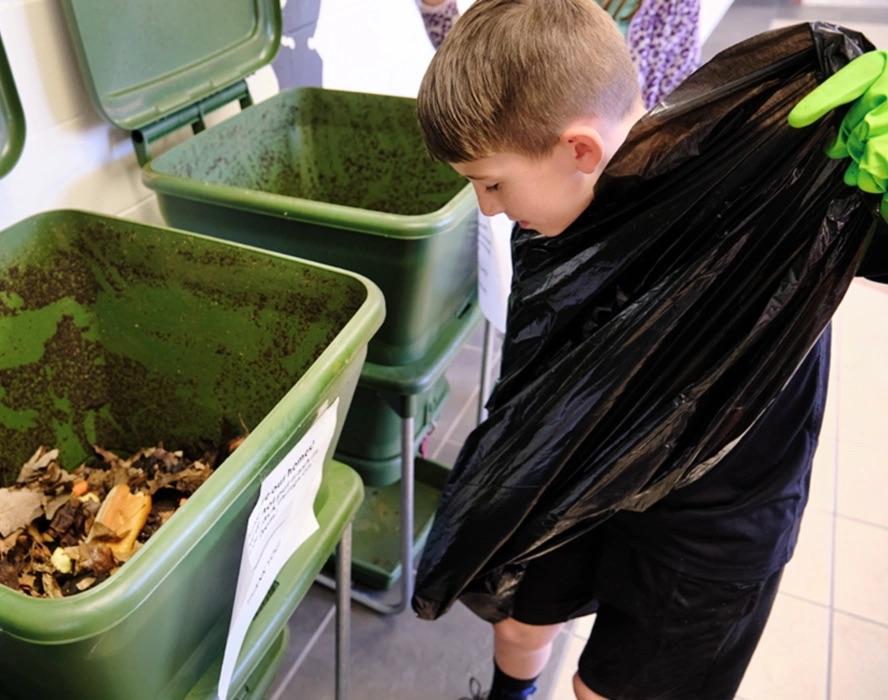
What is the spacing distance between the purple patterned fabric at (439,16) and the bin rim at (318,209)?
0.47 meters

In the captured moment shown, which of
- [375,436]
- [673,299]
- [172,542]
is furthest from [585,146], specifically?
[375,436]

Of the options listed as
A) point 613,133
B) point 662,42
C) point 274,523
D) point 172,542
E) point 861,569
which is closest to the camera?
point 172,542

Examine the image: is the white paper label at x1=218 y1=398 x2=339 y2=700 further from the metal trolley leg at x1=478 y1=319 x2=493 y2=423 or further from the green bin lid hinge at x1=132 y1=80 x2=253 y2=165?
the metal trolley leg at x1=478 y1=319 x2=493 y2=423

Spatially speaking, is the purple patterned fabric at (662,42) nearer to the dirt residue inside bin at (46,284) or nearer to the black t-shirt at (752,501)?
the black t-shirt at (752,501)

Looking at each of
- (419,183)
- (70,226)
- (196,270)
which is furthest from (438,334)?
(70,226)

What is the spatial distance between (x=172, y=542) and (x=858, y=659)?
1.40 meters

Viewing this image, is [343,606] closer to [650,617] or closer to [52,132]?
[650,617]

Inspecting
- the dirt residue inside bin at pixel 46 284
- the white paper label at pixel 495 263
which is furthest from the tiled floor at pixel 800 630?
the dirt residue inside bin at pixel 46 284

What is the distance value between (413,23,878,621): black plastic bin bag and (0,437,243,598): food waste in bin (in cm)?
37

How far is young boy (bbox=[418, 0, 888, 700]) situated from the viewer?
70cm

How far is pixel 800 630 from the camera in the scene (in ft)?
Result: 4.74

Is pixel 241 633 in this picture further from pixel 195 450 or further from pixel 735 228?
pixel 735 228

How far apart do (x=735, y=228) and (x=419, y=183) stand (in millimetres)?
759

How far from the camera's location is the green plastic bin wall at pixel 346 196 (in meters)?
0.96
